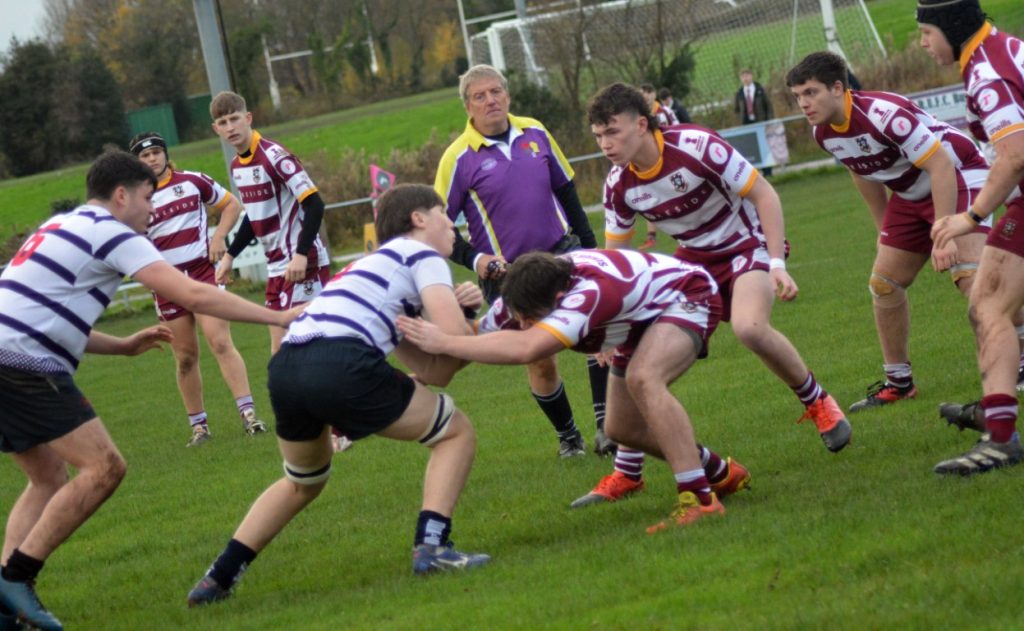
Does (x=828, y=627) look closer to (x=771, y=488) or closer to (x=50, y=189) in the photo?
(x=771, y=488)

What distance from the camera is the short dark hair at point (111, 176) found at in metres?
5.84

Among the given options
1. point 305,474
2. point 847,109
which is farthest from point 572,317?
point 847,109

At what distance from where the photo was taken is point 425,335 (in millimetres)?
5445

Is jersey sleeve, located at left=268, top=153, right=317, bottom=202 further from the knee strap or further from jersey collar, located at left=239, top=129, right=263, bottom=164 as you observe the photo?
the knee strap

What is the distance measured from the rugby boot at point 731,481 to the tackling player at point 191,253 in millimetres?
5434

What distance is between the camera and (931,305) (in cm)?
1149

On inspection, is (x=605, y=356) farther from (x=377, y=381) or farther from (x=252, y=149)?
(x=252, y=149)

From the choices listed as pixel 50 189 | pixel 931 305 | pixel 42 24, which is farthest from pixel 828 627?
pixel 42 24

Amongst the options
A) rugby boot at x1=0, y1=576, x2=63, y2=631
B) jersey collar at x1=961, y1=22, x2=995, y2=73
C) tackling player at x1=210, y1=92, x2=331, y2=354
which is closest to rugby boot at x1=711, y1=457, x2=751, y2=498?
jersey collar at x1=961, y1=22, x2=995, y2=73

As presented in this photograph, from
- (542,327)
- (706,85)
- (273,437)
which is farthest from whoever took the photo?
(706,85)

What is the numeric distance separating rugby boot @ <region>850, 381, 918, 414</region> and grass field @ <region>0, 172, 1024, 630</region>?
13 centimetres

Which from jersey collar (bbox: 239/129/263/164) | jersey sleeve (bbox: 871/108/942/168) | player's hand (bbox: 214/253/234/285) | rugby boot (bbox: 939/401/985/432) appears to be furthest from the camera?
player's hand (bbox: 214/253/234/285)

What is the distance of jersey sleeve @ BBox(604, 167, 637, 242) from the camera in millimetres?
7266

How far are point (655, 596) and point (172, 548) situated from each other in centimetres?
333
